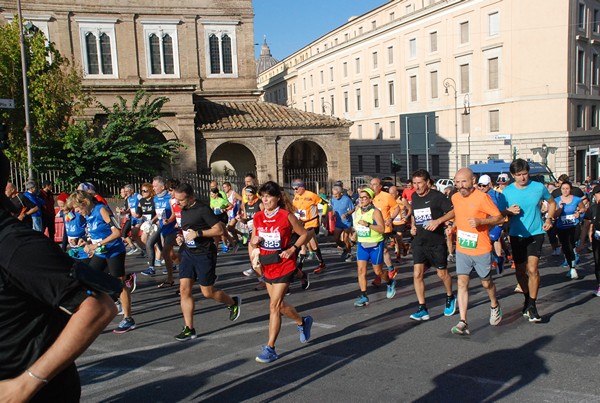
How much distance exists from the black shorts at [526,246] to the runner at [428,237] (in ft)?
3.09

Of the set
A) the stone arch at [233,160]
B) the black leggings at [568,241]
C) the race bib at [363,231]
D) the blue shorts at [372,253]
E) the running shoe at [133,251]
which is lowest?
the running shoe at [133,251]

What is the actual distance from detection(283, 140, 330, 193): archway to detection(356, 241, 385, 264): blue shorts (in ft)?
39.7

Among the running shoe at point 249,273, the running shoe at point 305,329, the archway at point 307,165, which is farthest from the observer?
the archway at point 307,165

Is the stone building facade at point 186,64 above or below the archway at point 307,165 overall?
above

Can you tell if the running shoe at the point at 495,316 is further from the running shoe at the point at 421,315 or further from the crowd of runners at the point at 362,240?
the running shoe at the point at 421,315

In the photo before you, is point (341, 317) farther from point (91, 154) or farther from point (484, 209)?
point (91, 154)

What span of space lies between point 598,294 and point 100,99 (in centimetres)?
2116

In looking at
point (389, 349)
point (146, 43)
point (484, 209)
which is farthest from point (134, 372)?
point (146, 43)

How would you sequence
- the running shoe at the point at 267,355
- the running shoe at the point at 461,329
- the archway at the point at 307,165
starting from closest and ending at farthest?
the running shoe at the point at 267,355 < the running shoe at the point at 461,329 < the archway at the point at 307,165

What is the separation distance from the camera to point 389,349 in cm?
614

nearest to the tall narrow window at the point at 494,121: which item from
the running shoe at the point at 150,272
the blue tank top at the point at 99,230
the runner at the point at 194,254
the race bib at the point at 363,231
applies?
the running shoe at the point at 150,272

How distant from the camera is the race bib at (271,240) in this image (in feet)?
19.9

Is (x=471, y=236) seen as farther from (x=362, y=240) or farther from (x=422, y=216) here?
(x=362, y=240)

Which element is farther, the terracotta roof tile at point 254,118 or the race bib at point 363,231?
the terracotta roof tile at point 254,118
